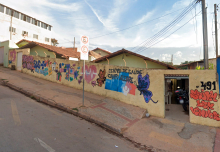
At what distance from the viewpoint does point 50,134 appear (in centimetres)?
366

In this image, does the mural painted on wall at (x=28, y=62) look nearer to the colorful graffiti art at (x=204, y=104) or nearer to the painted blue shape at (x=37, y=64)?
the painted blue shape at (x=37, y=64)

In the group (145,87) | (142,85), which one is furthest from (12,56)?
(145,87)

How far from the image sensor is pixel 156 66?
10.3 meters

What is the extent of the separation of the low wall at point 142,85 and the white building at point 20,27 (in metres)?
25.6

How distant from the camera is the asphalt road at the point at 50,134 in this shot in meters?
3.08

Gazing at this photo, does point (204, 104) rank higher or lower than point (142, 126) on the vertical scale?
higher

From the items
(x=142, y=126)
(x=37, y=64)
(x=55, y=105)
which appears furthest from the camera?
(x=37, y=64)

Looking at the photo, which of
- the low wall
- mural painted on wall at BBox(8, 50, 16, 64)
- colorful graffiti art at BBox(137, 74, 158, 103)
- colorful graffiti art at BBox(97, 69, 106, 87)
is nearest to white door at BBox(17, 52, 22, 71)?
mural painted on wall at BBox(8, 50, 16, 64)

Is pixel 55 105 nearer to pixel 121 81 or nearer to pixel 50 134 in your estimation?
pixel 50 134

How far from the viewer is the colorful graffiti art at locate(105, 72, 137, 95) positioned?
22.0 feet

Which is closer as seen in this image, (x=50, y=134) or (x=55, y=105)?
(x=50, y=134)

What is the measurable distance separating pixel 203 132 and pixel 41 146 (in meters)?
5.31

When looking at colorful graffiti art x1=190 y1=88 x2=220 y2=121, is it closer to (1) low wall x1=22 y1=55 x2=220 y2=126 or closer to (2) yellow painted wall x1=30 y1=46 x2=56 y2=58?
(1) low wall x1=22 y1=55 x2=220 y2=126

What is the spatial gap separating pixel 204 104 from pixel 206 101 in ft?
0.46
